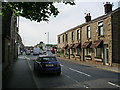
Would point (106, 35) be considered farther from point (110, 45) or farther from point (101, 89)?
point (101, 89)

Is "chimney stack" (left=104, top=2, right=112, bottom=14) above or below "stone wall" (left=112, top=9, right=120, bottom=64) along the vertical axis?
above

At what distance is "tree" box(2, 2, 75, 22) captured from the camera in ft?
28.9

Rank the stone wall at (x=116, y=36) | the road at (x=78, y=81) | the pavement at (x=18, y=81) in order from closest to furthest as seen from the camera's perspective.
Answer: the pavement at (x=18, y=81) < the road at (x=78, y=81) < the stone wall at (x=116, y=36)

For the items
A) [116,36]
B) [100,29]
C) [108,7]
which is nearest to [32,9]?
[116,36]

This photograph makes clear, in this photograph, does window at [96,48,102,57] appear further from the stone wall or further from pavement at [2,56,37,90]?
pavement at [2,56,37,90]

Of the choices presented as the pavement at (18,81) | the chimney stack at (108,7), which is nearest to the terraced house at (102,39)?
the chimney stack at (108,7)

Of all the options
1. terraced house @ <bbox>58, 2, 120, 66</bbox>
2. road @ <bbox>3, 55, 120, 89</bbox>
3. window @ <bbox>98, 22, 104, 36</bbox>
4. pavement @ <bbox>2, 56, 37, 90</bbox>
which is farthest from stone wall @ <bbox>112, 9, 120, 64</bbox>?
pavement @ <bbox>2, 56, 37, 90</bbox>

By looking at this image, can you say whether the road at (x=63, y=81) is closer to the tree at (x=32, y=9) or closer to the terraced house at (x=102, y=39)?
the tree at (x=32, y=9)

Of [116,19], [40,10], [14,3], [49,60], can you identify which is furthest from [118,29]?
[14,3]

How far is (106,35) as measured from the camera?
69.0ft

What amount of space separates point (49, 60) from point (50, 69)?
2.73 feet

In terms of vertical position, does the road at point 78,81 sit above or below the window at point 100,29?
below

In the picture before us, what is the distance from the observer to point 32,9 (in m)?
9.01

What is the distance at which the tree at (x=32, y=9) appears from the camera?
880 centimetres
